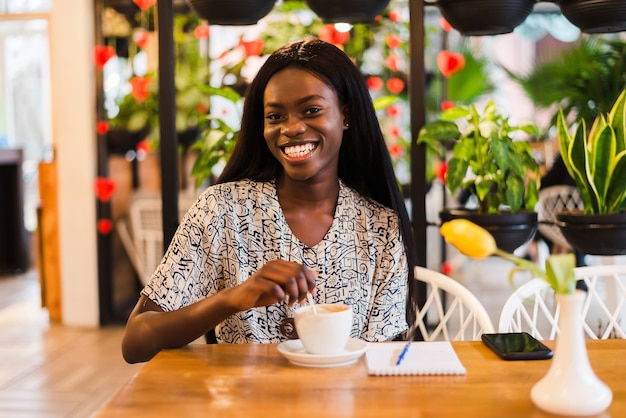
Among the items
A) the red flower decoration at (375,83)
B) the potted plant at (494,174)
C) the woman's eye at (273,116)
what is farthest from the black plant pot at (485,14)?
the red flower decoration at (375,83)

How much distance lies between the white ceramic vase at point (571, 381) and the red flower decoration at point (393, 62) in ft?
11.0

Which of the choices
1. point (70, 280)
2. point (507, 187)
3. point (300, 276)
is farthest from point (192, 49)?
point (300, 276)

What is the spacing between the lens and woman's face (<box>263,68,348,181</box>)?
5.54 feet

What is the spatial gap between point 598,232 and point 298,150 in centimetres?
108

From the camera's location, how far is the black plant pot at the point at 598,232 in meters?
2.29

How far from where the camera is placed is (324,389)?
1158mm

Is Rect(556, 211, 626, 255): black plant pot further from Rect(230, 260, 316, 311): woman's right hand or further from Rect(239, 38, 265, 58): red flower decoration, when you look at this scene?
Rect(239, 38, 265, 58): red flower decoration

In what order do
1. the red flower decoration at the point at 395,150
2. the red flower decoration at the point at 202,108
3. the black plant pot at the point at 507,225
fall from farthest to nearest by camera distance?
the red flower decoration at the point at 202,108, the red flower decoration at the point at 395,150, the black plant pot at the point at 507,225

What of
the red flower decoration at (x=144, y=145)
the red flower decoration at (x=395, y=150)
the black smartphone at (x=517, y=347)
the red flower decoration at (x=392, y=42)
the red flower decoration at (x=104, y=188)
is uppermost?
the red flower decoration at (x=392, y=42)

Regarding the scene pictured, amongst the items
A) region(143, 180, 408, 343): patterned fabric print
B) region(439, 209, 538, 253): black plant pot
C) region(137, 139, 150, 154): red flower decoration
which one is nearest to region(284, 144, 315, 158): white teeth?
region(143, 180, 408, 343): patterned fabric print

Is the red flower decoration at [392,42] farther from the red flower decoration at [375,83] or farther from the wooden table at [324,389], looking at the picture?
the wooden table at [324,389]

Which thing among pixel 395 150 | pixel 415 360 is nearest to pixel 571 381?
pixel 415 360

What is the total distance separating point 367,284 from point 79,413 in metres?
1.81

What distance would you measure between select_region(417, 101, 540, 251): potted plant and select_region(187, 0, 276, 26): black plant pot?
61 cm
